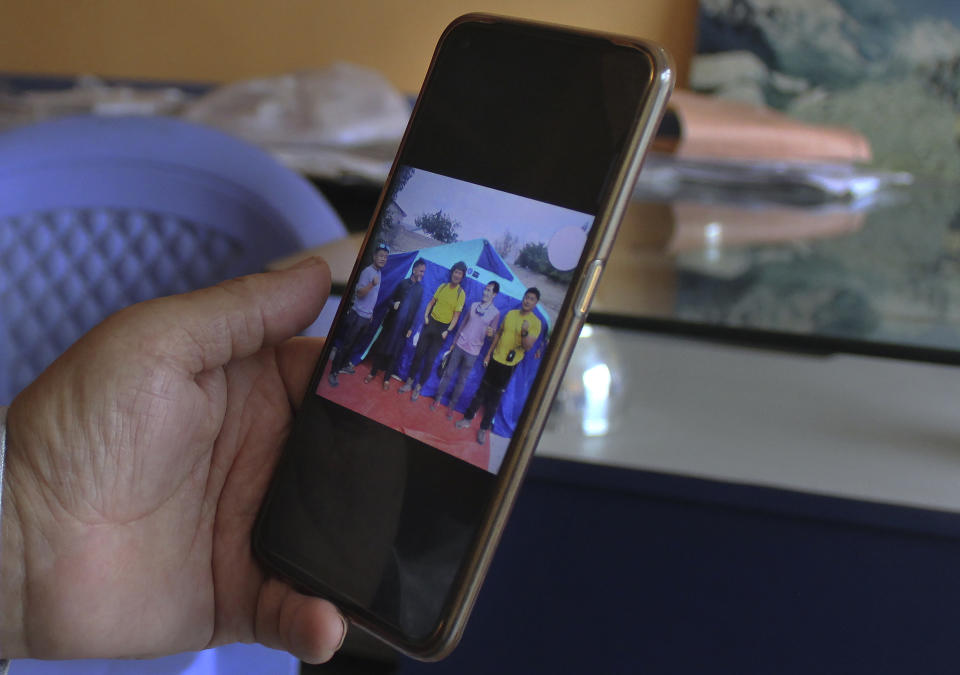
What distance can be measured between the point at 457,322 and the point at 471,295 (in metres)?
0.02

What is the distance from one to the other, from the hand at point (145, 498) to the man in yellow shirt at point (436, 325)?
0.29ft

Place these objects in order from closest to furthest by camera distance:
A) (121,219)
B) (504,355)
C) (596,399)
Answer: (504,355) < (596,399) < (121,219)

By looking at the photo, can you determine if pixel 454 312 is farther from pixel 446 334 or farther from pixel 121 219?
pixel 121 219

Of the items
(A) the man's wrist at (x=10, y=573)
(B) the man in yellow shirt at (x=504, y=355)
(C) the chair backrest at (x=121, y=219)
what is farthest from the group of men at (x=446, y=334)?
(C) the chair backrest at (x=121, y=219)

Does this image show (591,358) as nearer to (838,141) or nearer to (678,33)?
(838,141)

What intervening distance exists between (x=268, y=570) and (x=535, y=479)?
0.25 meters

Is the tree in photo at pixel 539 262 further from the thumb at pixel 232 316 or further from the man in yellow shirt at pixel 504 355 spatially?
the thumb at pixel 232 316

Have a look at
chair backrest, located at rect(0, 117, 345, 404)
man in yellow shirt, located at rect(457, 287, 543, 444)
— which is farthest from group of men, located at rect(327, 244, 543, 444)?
chair backrest, located at rect(0, 117, 345, 404)

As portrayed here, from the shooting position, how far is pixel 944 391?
73 centimetres

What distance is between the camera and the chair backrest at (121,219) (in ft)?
2.69

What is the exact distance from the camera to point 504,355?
42cm

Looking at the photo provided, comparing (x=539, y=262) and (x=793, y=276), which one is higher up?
(x=539, y=262)

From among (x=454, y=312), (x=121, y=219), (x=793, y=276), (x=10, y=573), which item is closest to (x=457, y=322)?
(x=454, y=312)

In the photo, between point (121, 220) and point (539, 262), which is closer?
point (539, 262)
